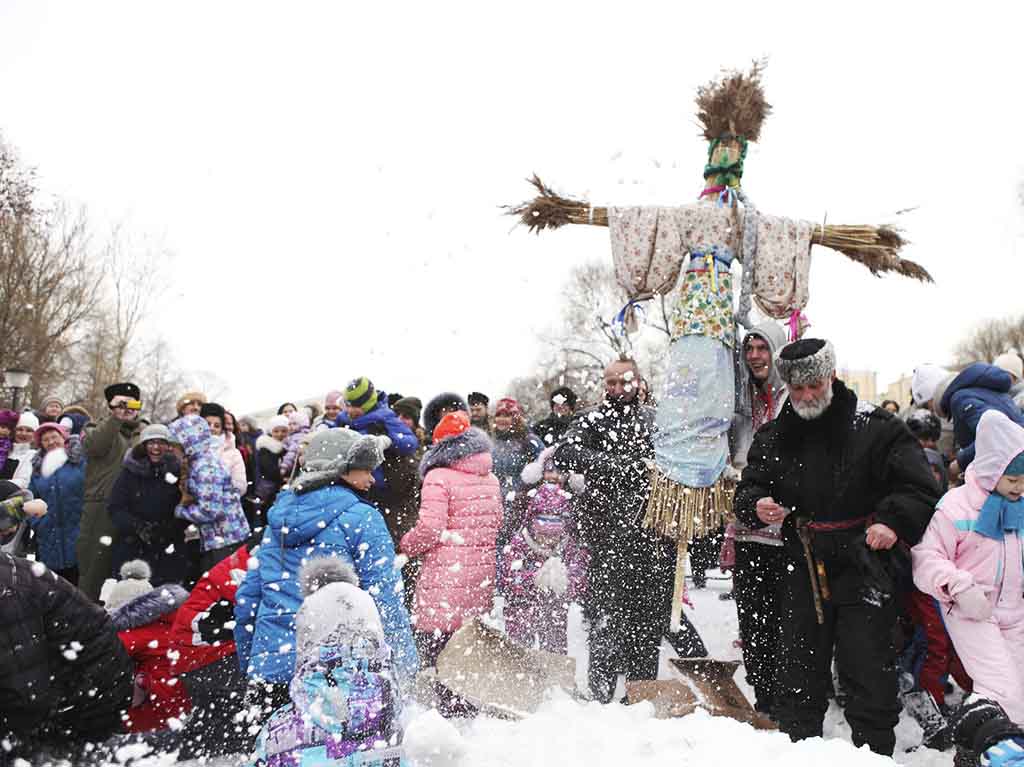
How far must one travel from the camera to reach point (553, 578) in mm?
4953

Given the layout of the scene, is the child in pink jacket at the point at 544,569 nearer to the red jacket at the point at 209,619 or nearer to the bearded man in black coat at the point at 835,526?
the bearded man in black coat at the point at 835,526

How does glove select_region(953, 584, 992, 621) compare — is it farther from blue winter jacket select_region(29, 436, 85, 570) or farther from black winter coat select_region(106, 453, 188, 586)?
blue winter jacket select_region(29, 436, 85, 570)

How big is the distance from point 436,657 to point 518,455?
183 centimetres

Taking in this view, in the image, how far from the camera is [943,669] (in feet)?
11.6

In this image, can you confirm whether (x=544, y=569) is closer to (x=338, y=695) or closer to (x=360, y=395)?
(x=360, y=395)

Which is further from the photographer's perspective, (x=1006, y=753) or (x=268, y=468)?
(x=268, y=468)

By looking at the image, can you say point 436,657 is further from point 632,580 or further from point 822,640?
point 822,640

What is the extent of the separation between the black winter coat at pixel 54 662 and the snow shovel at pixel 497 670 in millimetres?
1444

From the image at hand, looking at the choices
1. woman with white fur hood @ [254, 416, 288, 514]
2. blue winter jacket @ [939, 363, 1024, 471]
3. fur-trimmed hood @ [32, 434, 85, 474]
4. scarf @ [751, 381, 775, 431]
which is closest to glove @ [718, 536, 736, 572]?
scarf @ [751, 381, 775, 431]

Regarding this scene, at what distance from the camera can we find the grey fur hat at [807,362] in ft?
11.2

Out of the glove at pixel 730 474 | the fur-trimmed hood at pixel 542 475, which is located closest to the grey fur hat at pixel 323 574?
the fur-trimmed hood at pixel 542 475

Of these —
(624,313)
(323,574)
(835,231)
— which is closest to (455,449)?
(624,313)

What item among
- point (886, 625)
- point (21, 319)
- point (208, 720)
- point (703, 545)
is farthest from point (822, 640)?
point (21, 319)

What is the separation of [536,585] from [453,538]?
91 centimetres
